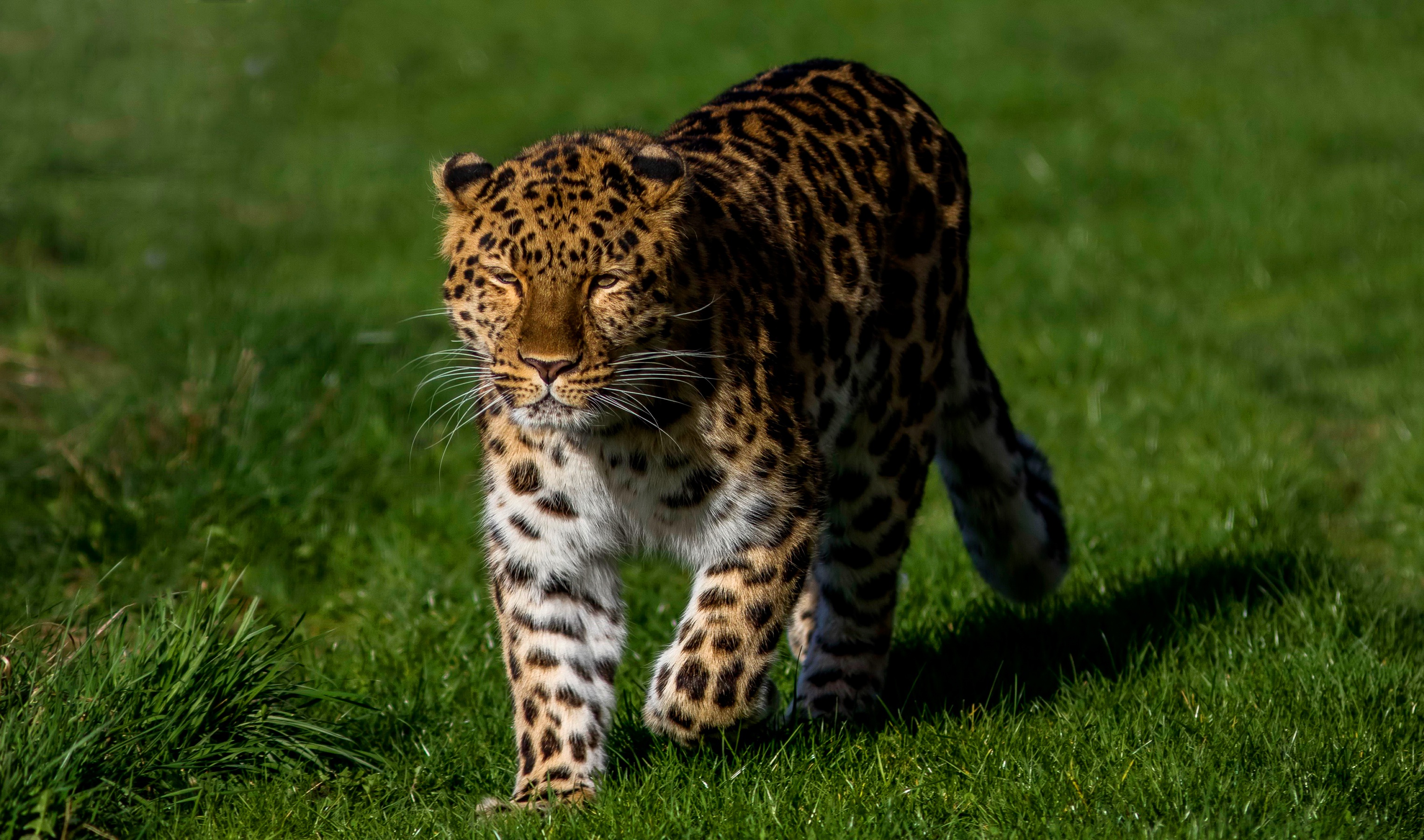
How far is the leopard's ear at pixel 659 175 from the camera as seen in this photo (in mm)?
4773

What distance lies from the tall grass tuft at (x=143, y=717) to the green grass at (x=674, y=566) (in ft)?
0.08

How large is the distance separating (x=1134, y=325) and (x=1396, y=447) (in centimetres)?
229

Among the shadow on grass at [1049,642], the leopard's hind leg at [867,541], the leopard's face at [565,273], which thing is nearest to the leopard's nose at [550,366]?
the leopard's face at [565,273]

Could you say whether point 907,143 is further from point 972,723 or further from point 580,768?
point 580,768

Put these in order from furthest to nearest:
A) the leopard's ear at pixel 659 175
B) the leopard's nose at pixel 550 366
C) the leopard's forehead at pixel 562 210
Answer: the leopard's ear at pixel 659 175 < the leopard's forehead at pixel 562 210 < the leopard's nose at pixel 550 366

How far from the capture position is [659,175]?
4.79m

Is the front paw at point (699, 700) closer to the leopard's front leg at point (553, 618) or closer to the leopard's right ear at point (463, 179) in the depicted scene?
the leopard's front leg at point (553, 618)

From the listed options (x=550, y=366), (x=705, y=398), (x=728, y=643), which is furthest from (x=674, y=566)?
Answer: (x=550, y=366)

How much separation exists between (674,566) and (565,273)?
3107mm

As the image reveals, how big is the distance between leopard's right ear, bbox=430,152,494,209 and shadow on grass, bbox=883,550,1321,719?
2285 mm

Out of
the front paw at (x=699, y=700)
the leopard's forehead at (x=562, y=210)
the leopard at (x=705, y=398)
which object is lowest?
the front paw at (x=699, y=700)

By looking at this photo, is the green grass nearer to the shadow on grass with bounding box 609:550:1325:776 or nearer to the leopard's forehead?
the shadow on grass with bounding box 609:550:1325:776

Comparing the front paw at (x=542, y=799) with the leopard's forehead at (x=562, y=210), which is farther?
the front paw at (x=542, y=799)

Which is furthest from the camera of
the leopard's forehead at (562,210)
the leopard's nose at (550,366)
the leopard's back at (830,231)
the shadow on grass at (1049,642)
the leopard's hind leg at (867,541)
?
the leopard's hind leg at (867,541)
